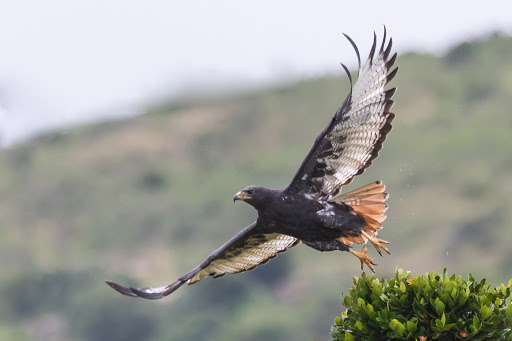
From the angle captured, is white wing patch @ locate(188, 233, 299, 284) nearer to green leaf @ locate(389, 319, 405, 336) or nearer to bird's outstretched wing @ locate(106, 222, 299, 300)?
bird's outstretched wing @ locate(106, 222, 299, 300)

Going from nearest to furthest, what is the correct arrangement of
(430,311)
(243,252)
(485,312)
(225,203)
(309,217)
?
(485,312) → (430,311) → (309,217) → (243,252) → (225,203)

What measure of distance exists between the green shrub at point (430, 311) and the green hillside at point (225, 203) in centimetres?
4773

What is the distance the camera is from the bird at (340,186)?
1000 cm

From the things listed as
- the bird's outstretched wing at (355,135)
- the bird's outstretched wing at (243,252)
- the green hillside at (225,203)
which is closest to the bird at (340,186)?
the bird's outstretched wing at (355,135)

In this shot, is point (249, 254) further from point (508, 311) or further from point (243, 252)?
point (508, 311)

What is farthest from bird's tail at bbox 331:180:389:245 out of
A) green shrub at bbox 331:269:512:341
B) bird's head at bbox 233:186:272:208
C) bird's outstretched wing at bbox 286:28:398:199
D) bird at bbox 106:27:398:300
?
green shrub at bbox 331:269:512:341

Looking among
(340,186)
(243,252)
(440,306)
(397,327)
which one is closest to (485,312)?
(440,306)

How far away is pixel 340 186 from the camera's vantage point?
10.3 meters

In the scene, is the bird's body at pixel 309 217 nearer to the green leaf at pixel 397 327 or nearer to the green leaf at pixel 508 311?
the green leaf at pixel 397 327

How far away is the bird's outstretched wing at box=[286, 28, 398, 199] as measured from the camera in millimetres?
10023

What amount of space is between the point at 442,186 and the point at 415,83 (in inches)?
569

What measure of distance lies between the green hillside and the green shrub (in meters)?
47.7

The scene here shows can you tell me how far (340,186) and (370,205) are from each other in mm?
401

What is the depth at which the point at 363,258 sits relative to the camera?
32.2ft
